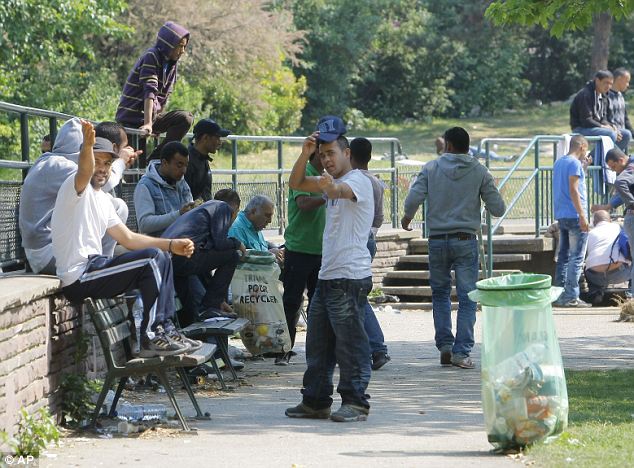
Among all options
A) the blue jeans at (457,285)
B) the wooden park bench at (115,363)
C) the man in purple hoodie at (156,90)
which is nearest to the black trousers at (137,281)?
the wooden park bench at (115,363)

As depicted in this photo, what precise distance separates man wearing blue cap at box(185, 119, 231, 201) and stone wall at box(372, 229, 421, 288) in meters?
6.22

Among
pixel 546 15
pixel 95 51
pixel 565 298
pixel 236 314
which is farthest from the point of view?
pixel 95 51

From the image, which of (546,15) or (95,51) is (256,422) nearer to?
(546,15)

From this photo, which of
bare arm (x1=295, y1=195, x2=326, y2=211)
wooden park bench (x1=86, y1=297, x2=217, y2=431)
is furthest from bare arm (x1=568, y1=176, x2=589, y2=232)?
wooden park bench (x1=86, y1=297, x2=217, y2=431)

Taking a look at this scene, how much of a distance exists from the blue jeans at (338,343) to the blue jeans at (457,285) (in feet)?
8.78

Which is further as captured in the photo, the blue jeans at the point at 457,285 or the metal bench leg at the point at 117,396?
the blue jeans at the point at 457,285

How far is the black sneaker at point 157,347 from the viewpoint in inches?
299

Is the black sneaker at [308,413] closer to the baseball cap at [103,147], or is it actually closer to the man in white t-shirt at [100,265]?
the man in white t-shirt at [100,265]

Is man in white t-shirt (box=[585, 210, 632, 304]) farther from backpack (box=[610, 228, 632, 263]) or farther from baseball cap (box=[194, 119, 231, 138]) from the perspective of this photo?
baseball cap (box=[194, 119, 231, 138])

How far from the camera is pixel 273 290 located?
10.3 m

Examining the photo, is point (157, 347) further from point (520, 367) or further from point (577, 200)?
point (577, 200)

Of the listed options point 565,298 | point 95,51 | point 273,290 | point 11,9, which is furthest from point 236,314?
point 95,51

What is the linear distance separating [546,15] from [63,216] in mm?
5552

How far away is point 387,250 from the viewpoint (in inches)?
694
